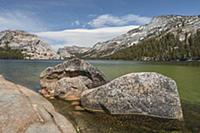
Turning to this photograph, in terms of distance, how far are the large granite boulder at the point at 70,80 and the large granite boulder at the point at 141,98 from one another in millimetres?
6420

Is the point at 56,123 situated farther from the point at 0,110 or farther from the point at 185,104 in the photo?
the point at 185,104

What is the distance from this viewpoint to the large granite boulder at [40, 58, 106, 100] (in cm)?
3191

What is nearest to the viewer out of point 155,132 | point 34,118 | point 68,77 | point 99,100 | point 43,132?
point 43,132

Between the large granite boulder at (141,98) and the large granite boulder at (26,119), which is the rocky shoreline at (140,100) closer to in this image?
the large granite boulder at (141,98)

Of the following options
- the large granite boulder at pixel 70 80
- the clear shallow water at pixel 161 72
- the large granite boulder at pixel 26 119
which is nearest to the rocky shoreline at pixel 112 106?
the large granite boulder at pixel 26 119

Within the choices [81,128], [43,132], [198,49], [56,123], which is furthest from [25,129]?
[198,49]

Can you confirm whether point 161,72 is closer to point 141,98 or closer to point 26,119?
point 141,98

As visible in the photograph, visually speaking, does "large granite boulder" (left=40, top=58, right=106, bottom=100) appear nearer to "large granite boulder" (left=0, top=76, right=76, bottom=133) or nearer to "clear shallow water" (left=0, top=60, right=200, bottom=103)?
"clear shallow water" (left=0, top=60, right=200, bottom=103)

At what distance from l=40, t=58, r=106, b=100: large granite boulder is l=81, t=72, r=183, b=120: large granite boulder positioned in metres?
6.42

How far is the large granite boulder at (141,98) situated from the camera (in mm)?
23406

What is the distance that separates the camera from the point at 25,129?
15.7 meters

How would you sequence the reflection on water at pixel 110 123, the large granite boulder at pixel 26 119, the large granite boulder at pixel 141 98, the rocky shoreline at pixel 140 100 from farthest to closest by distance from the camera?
the large granite boulder at pixel 141 98, the rocky shoreline at pixel 140 100, the reflection on water at pixel 110 123, the large granite boulder at pixel 26 119

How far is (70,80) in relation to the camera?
3272 centimetres

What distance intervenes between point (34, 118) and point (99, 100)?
9.18 m
